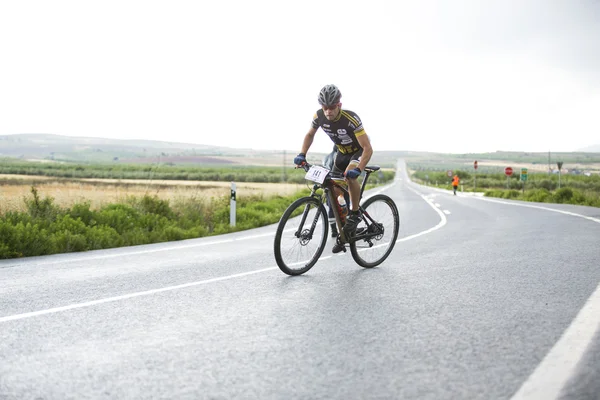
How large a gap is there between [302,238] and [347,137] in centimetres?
141

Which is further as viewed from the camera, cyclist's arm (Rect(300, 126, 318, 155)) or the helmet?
cyclist's arm (Rect(300, 126, 318, 155))

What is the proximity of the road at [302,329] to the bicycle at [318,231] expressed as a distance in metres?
0.22

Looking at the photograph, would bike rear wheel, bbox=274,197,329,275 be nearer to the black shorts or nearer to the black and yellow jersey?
the black shorts

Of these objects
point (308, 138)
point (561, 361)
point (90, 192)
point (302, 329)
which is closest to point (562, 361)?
point (561, 361)

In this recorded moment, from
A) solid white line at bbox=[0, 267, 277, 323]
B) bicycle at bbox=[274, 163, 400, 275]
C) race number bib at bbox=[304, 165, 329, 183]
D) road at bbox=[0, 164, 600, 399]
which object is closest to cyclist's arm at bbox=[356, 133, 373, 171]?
bicycle at bbox=[274, 163, 400, 275]

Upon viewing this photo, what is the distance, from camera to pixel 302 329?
4059 millimetres

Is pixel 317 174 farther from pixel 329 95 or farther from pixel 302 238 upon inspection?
pixel 329 95

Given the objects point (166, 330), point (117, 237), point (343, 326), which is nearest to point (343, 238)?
point (343, 326)

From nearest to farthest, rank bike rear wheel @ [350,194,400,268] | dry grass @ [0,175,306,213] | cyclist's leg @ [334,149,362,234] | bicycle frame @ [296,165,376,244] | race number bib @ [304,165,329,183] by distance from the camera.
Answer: race number bib @ [304,165,329,183]
bicycle frame @ [296,165,376,244]
cyclist's leg @ [334,149,362,234]
bike rear wheel @ [350,194,400,268]
dry grass @ [0,175,306,213]

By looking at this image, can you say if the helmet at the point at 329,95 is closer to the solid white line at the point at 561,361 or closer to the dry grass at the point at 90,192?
the solid white line at the point at 561,361

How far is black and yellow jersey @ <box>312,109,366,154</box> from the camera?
6.54 metres

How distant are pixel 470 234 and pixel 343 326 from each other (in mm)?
7781

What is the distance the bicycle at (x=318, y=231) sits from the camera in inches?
245

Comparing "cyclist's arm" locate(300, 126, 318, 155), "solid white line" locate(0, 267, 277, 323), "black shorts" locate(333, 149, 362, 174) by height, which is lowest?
"solid white line" locate(0, 267, 277, 323)
